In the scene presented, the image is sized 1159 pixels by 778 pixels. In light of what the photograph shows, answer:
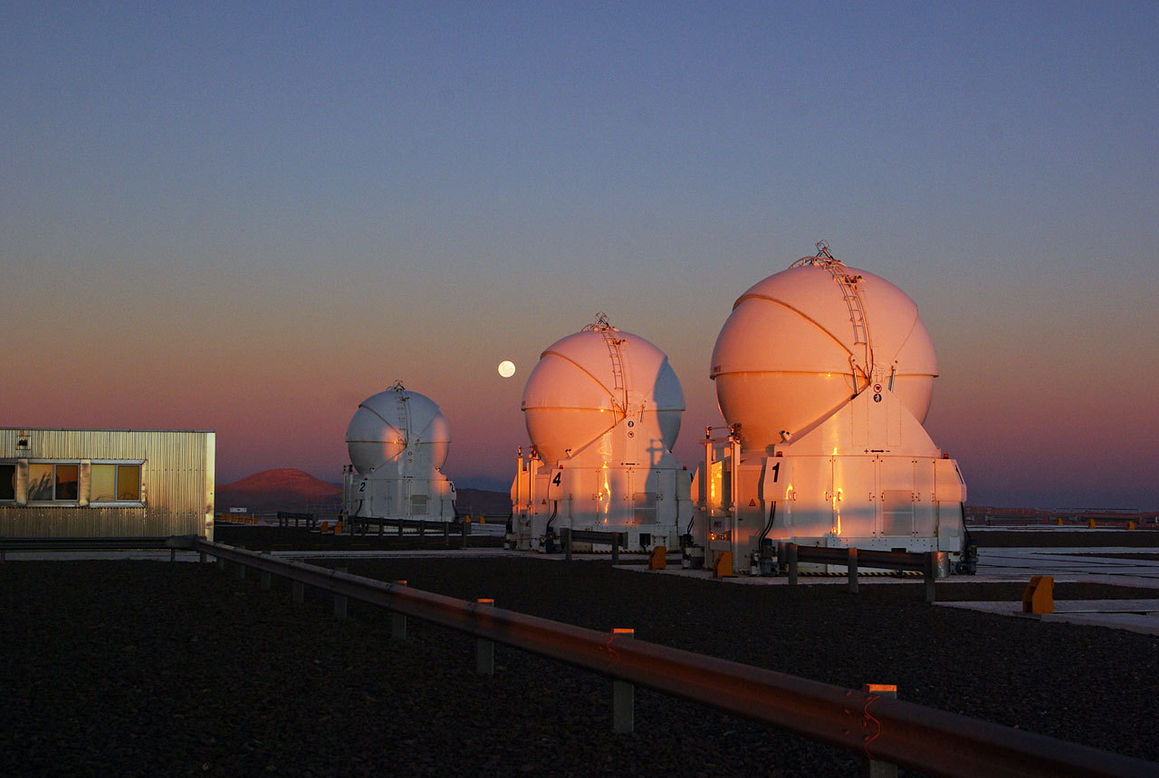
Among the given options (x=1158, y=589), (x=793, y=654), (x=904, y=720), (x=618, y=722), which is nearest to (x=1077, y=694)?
(x=793, y=654)

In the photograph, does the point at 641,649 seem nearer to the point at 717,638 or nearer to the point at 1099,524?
the point at 717,638

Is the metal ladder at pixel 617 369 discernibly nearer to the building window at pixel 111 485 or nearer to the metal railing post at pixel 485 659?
the building window at pixel 111 485

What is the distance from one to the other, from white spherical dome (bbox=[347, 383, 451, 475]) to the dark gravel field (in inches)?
1425

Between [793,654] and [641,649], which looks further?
[793,654]

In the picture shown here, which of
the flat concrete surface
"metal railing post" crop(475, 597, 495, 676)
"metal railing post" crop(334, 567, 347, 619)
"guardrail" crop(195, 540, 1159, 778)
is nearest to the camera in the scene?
"guardrail" crop(195, 540, 1159, 778)

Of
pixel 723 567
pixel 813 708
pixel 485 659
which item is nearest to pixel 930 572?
pixel 723 567

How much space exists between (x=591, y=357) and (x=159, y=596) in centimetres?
1972

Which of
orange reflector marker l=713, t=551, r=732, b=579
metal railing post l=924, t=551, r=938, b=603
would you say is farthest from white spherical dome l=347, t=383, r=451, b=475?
metal railing post l=924, t=551, r=938, b=603

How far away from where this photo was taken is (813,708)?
17.0ft

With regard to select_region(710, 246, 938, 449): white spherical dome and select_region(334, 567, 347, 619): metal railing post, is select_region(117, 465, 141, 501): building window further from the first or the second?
select_region(334, 567, 347, 619): metal railing post

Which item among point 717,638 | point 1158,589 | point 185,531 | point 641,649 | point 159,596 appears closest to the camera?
point 641,649

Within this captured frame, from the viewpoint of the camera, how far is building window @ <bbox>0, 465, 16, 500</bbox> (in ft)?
95.0

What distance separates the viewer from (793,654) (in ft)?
35.2

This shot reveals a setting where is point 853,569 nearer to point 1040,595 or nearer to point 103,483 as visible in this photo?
point 1040,595
